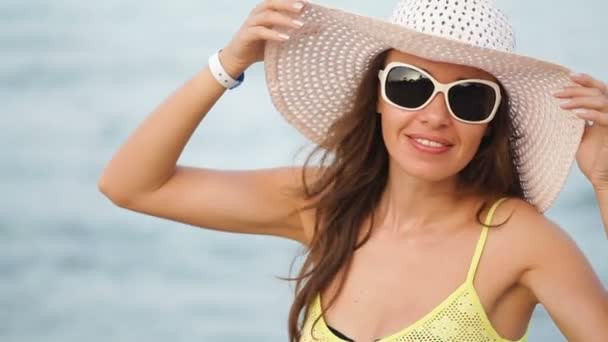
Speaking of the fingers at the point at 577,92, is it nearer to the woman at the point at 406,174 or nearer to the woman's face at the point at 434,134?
the woman at the point at 406,174

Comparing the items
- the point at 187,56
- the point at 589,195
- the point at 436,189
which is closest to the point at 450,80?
the point at 436,189

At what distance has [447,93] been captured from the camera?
330cm

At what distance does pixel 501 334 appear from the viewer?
3.44 meters

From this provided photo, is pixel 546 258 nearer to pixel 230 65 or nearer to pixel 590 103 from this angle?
pixel 590 103

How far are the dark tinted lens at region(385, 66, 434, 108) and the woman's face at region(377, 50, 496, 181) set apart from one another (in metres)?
0.02

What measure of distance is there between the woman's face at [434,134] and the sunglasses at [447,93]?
14mm

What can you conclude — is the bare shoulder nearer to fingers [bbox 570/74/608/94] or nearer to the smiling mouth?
the smiling mouth

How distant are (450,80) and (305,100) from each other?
503 millimetres

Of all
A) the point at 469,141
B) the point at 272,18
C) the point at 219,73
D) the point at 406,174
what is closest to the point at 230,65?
the point at 219,73

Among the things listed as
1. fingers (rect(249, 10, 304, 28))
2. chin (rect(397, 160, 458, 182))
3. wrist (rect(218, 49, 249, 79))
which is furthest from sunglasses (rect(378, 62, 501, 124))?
wrist (rect(218, 49, 249, 79))

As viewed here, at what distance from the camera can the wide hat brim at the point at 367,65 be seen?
3297mm

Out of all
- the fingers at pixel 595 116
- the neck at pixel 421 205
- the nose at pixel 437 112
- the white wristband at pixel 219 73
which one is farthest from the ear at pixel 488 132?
the white wristband at pixel 219 73

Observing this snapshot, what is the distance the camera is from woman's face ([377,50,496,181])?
330 cm

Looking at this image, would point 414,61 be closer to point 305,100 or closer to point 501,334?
point 305,100
